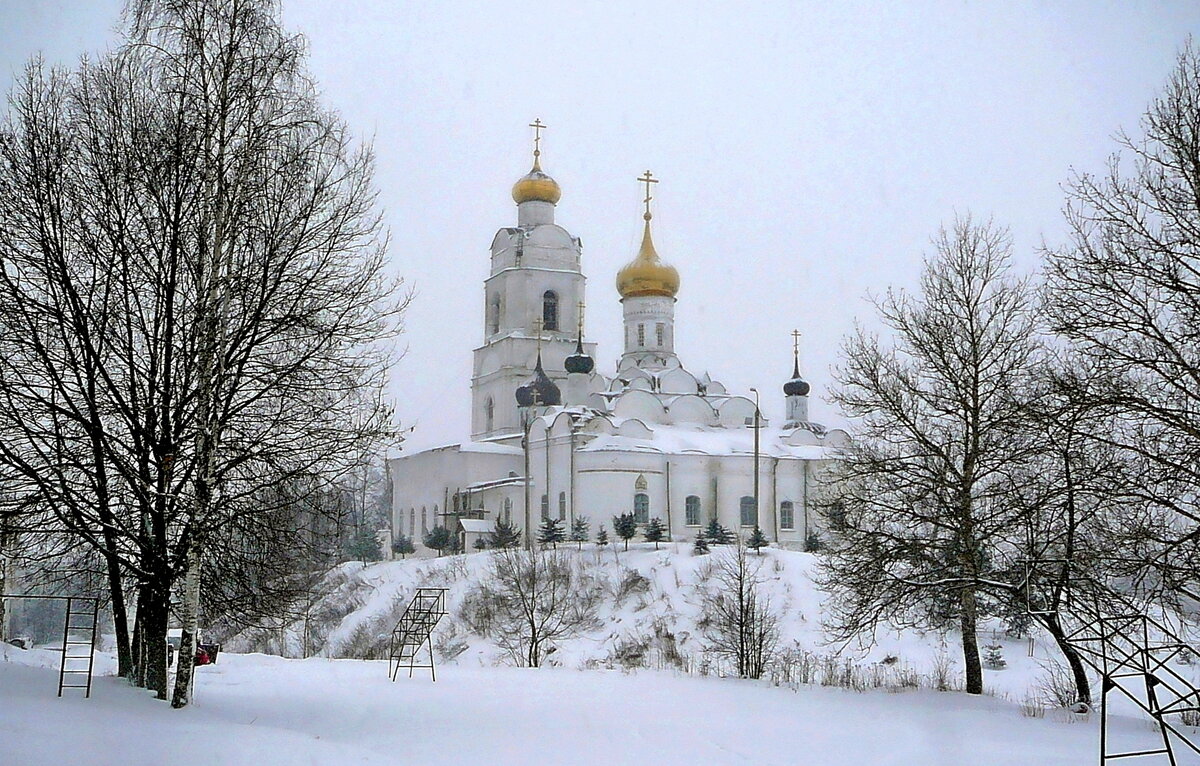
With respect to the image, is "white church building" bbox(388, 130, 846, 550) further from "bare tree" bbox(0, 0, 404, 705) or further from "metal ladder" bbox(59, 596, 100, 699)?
"bare tree" bbox(0, 0, 404, 705)

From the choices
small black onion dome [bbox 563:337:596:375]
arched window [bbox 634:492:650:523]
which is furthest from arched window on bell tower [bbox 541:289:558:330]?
arched window [bbox 634:492:650:523]

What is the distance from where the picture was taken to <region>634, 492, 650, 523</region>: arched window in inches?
1665

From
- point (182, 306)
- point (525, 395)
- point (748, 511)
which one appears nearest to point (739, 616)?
point (182, 306)

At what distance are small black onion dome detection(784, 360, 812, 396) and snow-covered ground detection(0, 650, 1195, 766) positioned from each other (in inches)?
1446

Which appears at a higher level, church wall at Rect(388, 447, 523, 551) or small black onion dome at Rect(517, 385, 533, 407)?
small black onion dome at Rect(517, 385, 533, 407)

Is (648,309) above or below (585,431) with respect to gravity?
above

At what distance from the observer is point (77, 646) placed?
19.2m

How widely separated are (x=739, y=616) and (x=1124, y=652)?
688 inches

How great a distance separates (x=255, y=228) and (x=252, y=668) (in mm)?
7868

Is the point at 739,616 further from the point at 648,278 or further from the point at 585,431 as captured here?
the point at 648,278

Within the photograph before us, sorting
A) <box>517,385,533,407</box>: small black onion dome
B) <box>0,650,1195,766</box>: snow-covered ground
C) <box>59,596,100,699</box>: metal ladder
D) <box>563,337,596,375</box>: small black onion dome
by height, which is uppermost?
<box>563,337,596,375</box>: small black onion dome

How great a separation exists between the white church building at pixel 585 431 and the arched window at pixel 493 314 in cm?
8

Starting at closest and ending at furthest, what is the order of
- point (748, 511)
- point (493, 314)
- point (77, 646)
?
point (77, 646), point (748, 511), point (493, 314)

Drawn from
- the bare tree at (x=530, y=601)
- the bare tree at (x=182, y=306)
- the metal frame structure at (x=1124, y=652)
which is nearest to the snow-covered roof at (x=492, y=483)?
the bare tree at (x=530, y=601)
